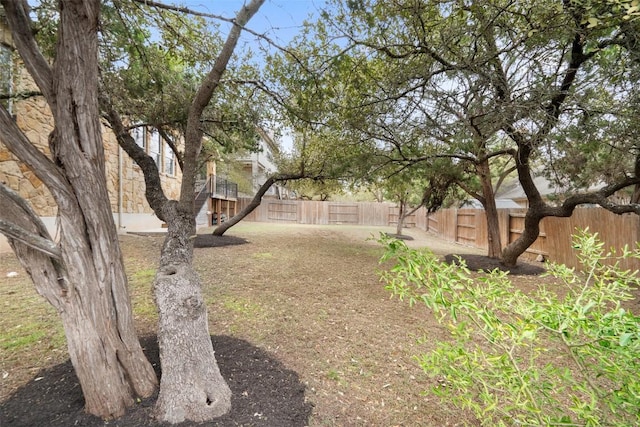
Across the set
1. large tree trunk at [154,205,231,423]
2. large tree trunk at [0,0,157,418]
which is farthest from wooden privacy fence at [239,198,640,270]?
large tree trunk at [0,0,157,418]

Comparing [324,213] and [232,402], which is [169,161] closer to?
[324,213]

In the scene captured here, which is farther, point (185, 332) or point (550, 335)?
point (185, 332)

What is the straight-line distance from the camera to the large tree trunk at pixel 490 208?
6599 mm

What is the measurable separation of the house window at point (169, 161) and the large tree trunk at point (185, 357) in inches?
457

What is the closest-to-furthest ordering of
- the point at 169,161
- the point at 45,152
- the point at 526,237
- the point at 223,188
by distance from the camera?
the point at 526,237
the point at 45,152
the point at 169,161
the point at 223,188

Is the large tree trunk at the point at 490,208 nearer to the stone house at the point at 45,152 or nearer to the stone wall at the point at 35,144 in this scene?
the stone house at the point at 45,152

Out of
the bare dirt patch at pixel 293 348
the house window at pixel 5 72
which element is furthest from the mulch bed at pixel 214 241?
the house window at pixel 5 72

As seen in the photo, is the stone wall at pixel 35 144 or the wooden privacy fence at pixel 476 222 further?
the stone wall at pixel 35 144

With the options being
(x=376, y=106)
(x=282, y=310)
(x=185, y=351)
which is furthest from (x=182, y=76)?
(x=185, y=351)

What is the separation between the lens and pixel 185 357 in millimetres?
1872

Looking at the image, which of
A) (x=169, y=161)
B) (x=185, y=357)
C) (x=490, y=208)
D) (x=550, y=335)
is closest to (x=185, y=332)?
(x=185, y=357)

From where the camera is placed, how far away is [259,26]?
2885 millimetres

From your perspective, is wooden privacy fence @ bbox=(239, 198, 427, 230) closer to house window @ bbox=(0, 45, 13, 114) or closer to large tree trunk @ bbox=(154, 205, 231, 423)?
house window @ bbox=(0, 45, 13, 114)

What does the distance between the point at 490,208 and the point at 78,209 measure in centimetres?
750
